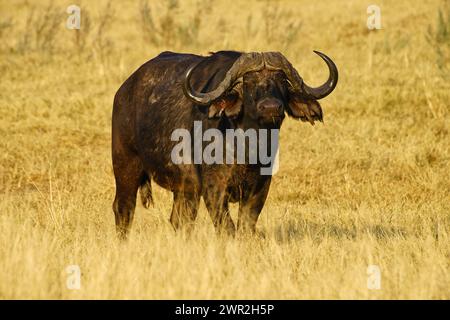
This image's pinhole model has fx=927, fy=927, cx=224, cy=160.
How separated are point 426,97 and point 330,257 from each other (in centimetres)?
638

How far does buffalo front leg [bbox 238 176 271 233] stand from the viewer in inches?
265

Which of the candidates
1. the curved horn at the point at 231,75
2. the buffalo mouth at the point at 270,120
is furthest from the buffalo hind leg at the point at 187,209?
the buffalo mouth at the point at 270,120

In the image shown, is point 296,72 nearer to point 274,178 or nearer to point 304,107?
point 304,107

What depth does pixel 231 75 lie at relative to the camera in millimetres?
6445

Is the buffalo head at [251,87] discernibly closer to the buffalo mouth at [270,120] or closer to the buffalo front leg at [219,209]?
the buffalo mouth at [270,120]

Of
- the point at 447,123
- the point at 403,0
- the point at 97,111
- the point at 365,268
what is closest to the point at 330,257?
the point at 365,268

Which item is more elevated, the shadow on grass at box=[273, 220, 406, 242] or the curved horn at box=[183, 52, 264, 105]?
the curved horn at box=[183, 52, 264, 105]

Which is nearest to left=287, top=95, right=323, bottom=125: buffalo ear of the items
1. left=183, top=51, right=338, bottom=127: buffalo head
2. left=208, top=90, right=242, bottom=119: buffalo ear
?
left=183, top=51, right=338, bottom=127: buffalo head

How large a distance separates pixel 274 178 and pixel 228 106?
3.77 metres

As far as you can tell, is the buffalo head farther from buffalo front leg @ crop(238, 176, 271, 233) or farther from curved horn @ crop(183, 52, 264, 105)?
buffalo front leg @ crop(238, 176, 271, 233)

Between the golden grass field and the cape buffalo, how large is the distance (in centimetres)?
25

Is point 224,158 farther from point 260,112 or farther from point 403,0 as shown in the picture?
point 403,0

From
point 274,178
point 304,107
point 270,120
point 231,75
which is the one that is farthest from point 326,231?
point 274,178

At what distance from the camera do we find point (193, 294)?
5203 millimetres
